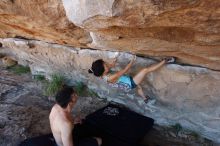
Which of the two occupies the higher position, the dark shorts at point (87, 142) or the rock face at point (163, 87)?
the rock face at point (163, 87)

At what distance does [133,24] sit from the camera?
269 centimetres

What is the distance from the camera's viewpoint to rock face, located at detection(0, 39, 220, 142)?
384 centimetres

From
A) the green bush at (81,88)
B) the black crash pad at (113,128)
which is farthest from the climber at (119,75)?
the green bush at (81,88)

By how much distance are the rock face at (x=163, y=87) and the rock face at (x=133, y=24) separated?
0.60ft

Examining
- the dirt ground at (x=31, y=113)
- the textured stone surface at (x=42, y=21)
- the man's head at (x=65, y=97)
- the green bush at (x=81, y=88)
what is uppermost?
the textured stone surface at (x=42, y=21)

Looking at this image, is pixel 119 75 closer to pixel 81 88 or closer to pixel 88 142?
pixel 88 142

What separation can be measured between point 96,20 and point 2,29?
2936 millimetres

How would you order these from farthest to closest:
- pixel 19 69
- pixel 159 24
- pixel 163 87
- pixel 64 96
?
1. pixel 19 69
2. pixel 163 87
3. pixel 64 96
4. pixel 159 24

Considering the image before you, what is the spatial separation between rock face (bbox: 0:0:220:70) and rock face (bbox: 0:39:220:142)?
18 centimetres

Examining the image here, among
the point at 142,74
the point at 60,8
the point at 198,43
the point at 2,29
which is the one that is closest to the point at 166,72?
the point at 142,74

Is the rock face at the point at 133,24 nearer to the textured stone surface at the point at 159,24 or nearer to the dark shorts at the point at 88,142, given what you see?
the textured stone surface at the point at 159,24

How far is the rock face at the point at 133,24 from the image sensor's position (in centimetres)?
240

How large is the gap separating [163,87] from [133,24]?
168 centimetres

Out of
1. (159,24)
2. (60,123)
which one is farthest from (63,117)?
(159,24)
